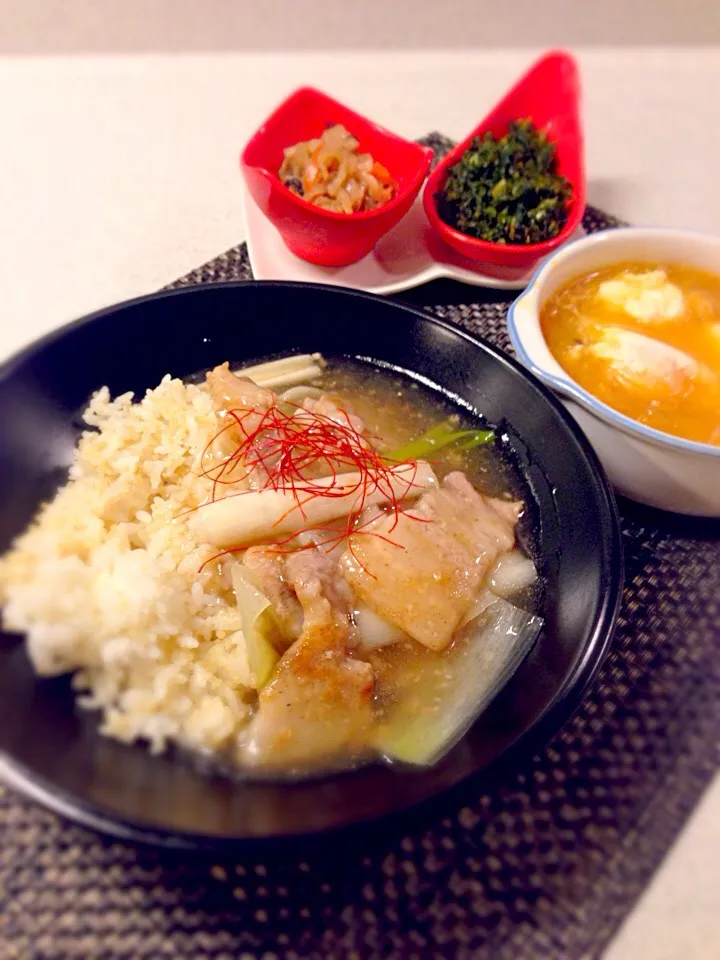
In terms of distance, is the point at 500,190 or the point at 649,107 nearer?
the point at 500,190

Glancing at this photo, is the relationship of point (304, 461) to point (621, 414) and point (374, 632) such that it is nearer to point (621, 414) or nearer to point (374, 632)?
point (374, 632)

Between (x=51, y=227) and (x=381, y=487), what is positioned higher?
(x=51, y=227)

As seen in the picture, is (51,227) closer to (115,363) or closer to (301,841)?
(115,363)

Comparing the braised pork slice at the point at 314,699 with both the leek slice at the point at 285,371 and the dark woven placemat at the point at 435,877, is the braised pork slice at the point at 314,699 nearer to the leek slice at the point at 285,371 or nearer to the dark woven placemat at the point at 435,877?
the dark woven placemat at the point at 435,877

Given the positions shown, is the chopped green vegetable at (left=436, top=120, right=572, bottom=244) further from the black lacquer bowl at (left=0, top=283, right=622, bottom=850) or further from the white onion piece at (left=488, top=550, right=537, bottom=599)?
the white onion piece at (left=488, top=550, right=537, bottom=599)

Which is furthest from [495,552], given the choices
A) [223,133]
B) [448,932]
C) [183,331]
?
[223,133]

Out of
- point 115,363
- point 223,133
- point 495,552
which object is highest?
A: point 223,133

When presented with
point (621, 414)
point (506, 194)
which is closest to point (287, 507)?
point (621, 414)
